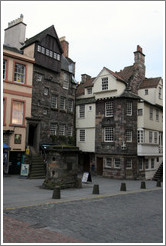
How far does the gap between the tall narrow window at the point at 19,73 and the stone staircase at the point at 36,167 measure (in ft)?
24.5

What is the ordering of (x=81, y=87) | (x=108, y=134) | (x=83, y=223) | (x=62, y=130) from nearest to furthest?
(x=83, y=223) < (x=108, y=134) < (x=62, y=130) < (x=81, y=87)

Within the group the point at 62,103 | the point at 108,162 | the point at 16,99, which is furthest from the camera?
the point at 62,103

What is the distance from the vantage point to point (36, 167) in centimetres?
2278

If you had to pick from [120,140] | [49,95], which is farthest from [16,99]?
[120,140]

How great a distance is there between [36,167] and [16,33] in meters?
17.5

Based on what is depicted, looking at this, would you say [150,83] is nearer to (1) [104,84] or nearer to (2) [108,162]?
(1) [104,84]

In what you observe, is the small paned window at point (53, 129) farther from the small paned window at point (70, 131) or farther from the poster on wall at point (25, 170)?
the poster on wall at point (25, 170)

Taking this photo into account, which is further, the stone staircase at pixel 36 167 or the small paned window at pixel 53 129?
the small paned window at pixel 53 129

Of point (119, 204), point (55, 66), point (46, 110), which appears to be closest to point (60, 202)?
point (119, 204)

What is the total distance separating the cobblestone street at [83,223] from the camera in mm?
6953

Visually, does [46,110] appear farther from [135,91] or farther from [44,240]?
[44,240]

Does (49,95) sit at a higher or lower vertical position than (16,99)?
higher

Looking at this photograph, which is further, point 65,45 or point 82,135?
point 65,45

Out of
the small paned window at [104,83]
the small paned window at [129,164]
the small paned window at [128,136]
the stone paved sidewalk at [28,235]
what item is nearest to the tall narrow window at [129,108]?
the small paned window at [128,136]
